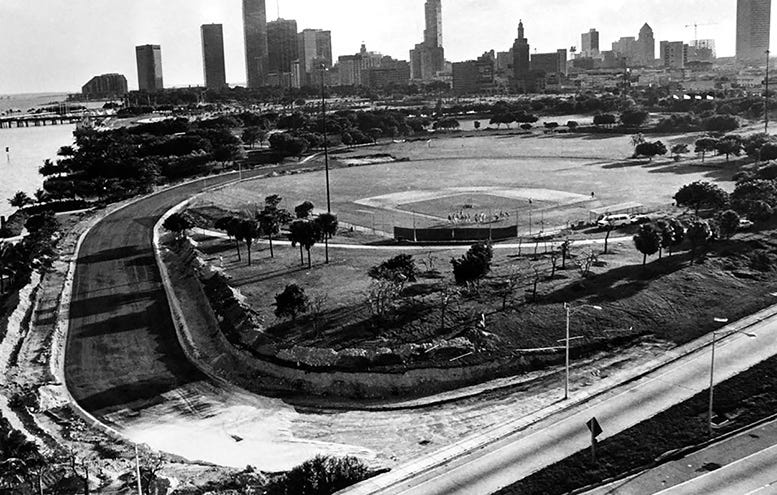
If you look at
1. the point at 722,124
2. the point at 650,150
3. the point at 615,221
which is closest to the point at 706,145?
the point at 650,150

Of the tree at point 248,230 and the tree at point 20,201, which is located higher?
the tree at point 248,230

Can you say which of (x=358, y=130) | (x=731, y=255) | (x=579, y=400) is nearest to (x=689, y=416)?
(x=579, y=400)

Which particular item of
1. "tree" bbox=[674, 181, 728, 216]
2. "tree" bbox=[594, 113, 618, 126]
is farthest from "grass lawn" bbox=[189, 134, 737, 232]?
"tree" bbox=[594, 113, 618, 126]

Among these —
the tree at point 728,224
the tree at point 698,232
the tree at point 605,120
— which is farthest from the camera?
the tree at point 605,120

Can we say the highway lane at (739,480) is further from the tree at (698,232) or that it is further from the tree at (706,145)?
the tree at (706,145)

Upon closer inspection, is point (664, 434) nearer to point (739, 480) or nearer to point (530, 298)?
point (739, 480)

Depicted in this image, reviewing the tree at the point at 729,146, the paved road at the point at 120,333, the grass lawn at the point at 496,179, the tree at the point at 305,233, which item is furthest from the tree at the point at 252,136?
the tree at the point at 305,233

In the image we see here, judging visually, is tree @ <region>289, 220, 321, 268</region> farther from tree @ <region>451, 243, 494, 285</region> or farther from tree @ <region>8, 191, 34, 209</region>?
tree @ <region>8, 191, 34, 209</region>
